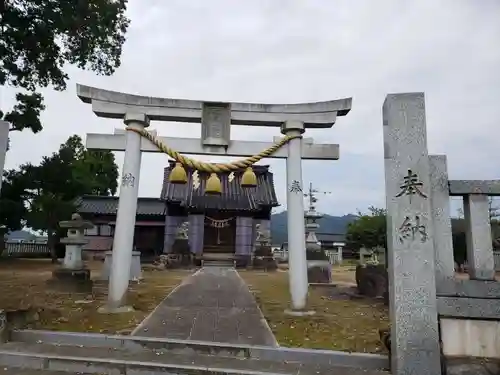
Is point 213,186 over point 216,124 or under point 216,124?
under

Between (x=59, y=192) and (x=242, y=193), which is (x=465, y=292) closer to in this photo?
(x=59, y=192)

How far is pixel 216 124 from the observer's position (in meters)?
7.78

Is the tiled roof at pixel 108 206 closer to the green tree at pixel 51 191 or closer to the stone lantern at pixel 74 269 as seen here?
the green tree at pixel 51 191

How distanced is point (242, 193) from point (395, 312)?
2414 centimetres

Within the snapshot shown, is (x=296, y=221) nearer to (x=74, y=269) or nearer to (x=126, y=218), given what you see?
(x=126, y=218)

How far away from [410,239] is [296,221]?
11.4ft

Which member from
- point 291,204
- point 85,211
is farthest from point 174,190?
point 291,204

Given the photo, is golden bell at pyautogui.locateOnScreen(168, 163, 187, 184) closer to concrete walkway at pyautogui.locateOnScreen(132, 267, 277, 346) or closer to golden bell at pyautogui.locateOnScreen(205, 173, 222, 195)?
golden bell at pyautogui.locateOnScreen(205, 173, 222, 195)

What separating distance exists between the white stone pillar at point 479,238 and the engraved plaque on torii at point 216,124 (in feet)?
15.8

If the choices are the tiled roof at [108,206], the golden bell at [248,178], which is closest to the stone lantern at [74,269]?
the golden bell at [248,178]

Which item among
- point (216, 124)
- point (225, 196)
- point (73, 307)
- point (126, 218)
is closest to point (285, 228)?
point (225, 196)

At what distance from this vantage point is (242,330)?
595 cm

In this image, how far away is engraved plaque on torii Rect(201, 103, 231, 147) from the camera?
768cm

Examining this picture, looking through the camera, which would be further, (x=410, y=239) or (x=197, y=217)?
(x=197, y=217)
